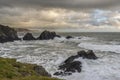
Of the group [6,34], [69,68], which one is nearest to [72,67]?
[69,68]

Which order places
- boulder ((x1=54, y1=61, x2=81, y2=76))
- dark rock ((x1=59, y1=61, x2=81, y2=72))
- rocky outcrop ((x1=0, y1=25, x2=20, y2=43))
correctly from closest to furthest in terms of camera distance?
boulder ((x1=54, y1=61, x2=81, y2=76)) → dark rock ((x1=59, y1=61, x2=81, y2=72)) → rocky outcrop ((x1=0, y1=25, x2=20, y2=43))

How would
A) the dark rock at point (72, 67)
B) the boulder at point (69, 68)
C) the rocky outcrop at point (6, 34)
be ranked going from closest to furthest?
the boulder at point (69, 68) → the dark rock at point (72, 67) → the rocky outcrop at point (6, 34)

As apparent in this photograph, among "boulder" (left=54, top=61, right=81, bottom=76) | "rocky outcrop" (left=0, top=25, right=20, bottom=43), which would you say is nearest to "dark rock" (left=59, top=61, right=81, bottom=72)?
"boulder" (left=54, top=61, right=81, bottom=76)

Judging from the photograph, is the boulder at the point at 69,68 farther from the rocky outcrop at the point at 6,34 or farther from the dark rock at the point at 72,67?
the rocky outcrop at the point at 6,34

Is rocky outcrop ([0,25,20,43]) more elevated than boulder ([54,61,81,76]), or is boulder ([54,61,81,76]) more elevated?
rocky outcrop ([0,25,20,43])

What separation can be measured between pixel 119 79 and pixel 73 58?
10.9 m

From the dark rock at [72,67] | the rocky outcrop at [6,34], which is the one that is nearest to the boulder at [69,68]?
the dark rock at [72,67]

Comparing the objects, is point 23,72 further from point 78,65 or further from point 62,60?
point 62,60

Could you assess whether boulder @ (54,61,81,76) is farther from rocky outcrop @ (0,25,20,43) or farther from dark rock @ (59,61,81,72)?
rocky outcrop @ (0,25,20,43)

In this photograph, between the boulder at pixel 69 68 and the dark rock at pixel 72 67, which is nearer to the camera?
the boulder at pixel 69 68

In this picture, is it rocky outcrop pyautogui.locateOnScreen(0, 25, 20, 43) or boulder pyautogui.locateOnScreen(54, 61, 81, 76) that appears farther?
rocky outcrop pyautogui.locateOnScreen(0, 25, 20, 43)

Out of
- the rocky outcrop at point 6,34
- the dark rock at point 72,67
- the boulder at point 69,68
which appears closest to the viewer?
the boulder at point 69,68

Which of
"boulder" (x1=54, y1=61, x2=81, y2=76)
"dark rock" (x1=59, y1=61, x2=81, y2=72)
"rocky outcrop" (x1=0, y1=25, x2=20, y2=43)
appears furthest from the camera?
"rocky outcrop" (x1=0, y1=25, x2=20, y2=43)

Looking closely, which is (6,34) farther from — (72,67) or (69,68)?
(69,68)
